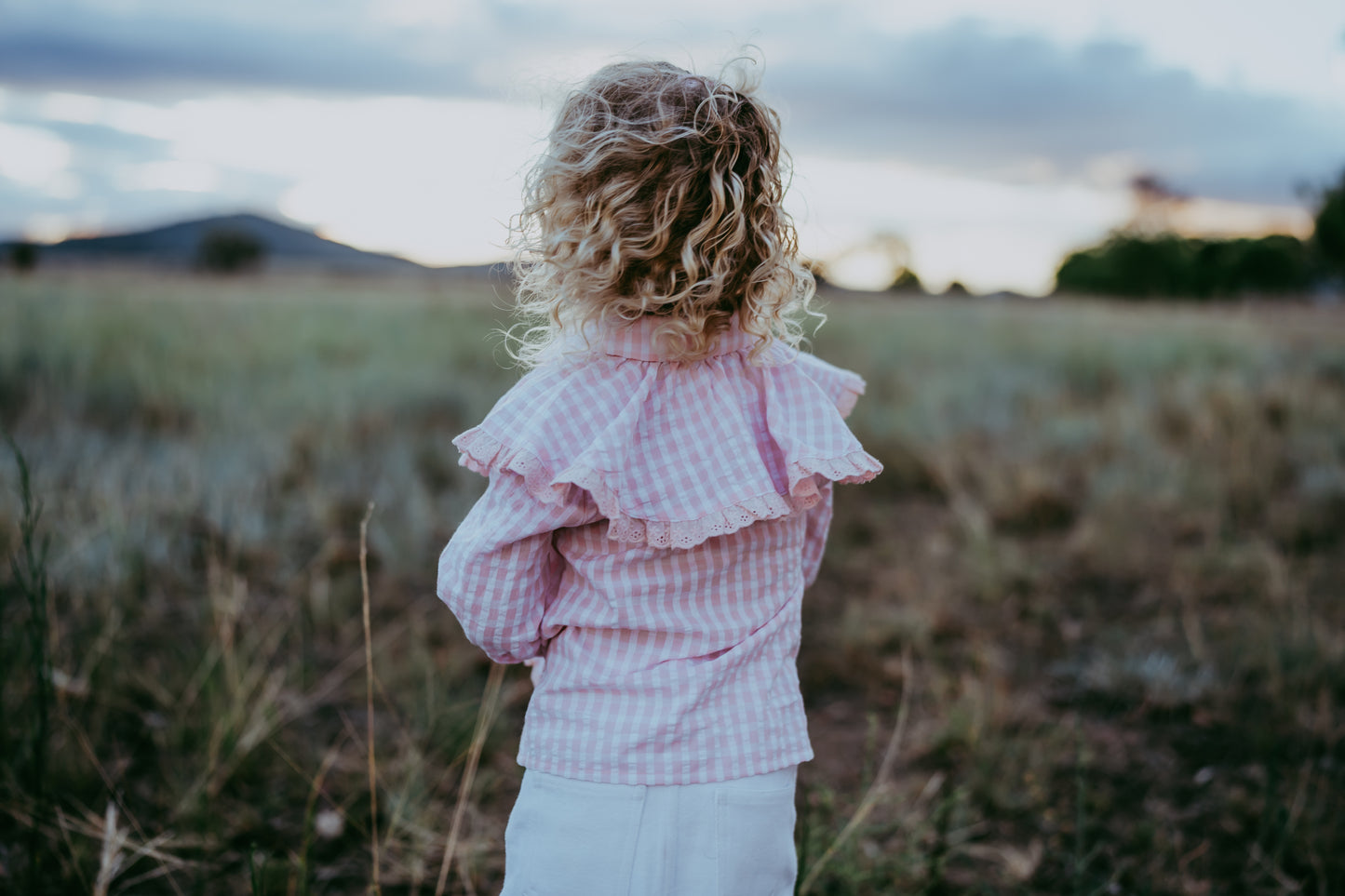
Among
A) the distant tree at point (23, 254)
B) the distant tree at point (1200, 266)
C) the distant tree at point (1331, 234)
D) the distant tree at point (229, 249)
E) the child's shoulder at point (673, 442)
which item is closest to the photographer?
the child's shoulder at point (673, 442)

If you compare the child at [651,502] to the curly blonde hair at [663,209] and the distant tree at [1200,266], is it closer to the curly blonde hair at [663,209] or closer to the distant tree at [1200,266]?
the curly blonde hair at [663,209]

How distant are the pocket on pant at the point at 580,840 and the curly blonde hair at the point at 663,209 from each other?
2.21 ft

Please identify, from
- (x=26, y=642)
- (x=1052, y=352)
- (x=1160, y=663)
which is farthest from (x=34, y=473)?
(x=1052, y=352)

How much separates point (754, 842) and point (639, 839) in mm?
180

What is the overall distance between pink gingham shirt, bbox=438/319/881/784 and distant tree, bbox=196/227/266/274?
129 ft

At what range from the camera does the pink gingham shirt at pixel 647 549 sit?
1255 mm

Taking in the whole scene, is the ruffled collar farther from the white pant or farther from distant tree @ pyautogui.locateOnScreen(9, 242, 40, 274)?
distant tree @ pyautogui.locateOnScreen(9, 242, 40, 274)

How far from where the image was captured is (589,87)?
135 cm

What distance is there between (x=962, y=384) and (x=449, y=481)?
4.72m

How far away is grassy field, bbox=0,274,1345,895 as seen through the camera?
207 centimetres

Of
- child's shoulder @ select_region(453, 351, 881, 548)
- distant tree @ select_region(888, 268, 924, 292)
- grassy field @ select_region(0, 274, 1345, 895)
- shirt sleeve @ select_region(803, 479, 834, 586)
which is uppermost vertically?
distant tree @ select_region(888, 268, 924, 292)

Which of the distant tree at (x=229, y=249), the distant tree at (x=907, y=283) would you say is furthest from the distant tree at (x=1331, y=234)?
the distant tree at (x=229, y=249)

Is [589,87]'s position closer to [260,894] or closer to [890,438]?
[260,894]

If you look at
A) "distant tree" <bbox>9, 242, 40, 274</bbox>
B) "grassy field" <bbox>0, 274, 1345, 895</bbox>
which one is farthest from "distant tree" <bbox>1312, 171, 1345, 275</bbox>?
"distant tree" <bbox>9, 242, 40, 274</bbox>
